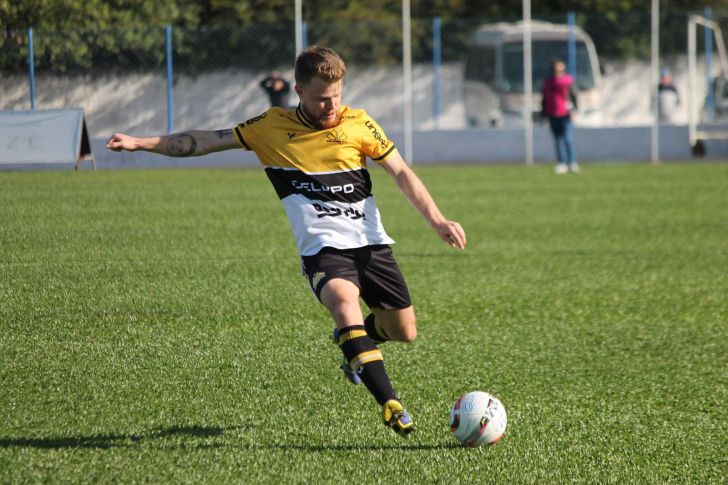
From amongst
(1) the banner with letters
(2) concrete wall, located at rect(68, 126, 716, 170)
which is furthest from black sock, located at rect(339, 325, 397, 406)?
(2) concrete wall, located at rect(68, 126, 716, 170)

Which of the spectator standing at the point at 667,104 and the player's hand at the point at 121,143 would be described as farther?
the spectator standing at the point at 667,104

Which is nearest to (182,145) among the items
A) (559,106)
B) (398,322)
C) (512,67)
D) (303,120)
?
(303,120)

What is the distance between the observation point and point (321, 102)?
374 cm

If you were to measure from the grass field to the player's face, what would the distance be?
132cm

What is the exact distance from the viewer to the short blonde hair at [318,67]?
3.62 metres

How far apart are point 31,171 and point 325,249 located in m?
3.31

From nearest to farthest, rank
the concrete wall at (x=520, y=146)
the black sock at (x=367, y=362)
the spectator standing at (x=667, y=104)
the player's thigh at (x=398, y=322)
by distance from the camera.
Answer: the black sock at (x=367, y=362) < the player's thigh at (x=398, y=322) < the concrete wall at (x=520, y=146) < the spectator standing at (x=667, y=104)

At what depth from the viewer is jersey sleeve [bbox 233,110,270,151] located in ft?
12.9

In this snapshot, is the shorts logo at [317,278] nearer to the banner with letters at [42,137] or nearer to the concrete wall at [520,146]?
the banner with letters at [42,137]

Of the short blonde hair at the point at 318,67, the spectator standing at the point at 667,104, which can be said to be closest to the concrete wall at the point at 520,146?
the spectator standing at the point at 667,104

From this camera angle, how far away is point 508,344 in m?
5.19

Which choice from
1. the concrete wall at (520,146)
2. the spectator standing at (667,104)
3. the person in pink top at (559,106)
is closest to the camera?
the person in pink top at (559,106)

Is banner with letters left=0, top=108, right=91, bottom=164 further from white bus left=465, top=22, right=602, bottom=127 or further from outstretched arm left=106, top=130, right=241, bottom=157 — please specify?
white bus left=465, top=22, right=602, bottom=127

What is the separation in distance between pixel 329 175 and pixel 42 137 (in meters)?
3.17
